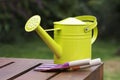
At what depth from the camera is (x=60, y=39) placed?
179cm

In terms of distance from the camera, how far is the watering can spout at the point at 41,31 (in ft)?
5.53

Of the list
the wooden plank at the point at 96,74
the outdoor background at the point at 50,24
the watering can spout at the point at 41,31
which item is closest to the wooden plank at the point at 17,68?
the watering can spout at the point at 41,31

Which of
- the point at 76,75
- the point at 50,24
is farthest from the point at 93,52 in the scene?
the point at 76,75

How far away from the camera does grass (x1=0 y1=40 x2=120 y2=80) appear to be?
5.32 m

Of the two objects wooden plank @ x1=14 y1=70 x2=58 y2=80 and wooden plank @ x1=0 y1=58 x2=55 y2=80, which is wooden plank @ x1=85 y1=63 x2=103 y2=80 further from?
wooden plank @ x1=0 y1=58 x2=55 y2=80

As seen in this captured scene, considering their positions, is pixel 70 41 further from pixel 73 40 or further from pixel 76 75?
pixel 76 75

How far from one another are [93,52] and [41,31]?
465 centimetres

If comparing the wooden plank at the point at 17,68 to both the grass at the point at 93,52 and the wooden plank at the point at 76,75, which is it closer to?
the wooden plank at the point at 76,75

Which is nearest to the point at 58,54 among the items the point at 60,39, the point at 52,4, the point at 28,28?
the point at 60,39

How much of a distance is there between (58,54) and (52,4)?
5.27 m

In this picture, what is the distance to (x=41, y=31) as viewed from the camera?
172 centimetres

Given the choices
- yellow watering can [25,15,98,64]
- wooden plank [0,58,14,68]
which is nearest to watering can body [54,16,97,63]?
yellow watering can [25,15,98,64]

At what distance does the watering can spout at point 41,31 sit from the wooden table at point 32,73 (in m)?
0.11

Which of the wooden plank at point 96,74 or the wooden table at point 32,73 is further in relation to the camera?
the wooden plank at point 96,74
